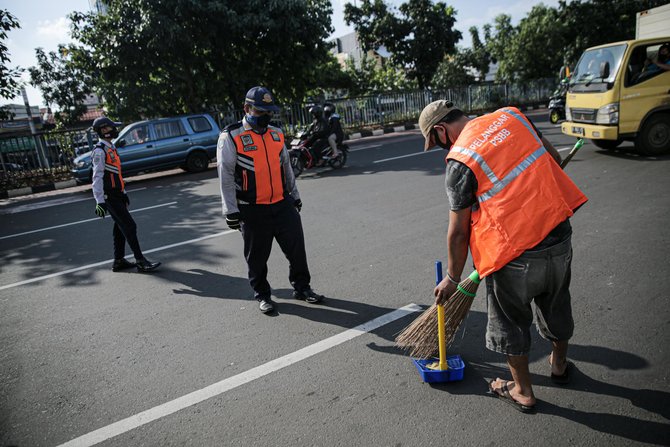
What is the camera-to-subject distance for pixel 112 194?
5148 millimetres

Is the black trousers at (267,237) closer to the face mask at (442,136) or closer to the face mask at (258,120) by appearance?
the face mask at (258,120)

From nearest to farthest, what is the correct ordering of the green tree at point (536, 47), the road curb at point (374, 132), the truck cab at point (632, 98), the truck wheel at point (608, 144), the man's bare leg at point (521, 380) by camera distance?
1. the man's bare leg at point (521, 380)
2. the truck cab at point (632, 98)
3. the truck wheel at point (608, 144)
4. the road curb at point (374, 132)
5. the green tree at point (536, 47)

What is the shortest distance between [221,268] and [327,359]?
2.40m

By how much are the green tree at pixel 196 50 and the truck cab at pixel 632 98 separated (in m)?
10.5

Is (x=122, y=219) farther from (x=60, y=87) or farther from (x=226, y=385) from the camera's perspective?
(x=60, y=87)

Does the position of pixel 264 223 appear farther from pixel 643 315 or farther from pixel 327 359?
pixel 643 315

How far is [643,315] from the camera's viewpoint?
3258 mm

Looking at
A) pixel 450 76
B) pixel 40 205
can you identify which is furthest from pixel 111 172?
pixel 450 76

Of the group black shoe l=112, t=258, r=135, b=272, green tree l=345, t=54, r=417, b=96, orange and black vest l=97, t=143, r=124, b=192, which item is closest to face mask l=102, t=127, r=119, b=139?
orange and black vest l=97, t=143, r=124, b=192

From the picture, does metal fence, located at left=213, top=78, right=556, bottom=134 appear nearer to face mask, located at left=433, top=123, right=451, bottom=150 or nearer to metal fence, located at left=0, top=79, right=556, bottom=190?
metal fence, located at left=0, top=79, right=556, bottom=190

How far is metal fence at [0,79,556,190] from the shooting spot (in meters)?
Result: 13.4

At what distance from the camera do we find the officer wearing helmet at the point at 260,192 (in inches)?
145

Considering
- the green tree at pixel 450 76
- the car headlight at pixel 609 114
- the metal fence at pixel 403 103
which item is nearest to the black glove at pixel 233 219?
the car headlight at pixel 609 114

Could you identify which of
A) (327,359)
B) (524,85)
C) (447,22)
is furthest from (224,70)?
(524,85)
